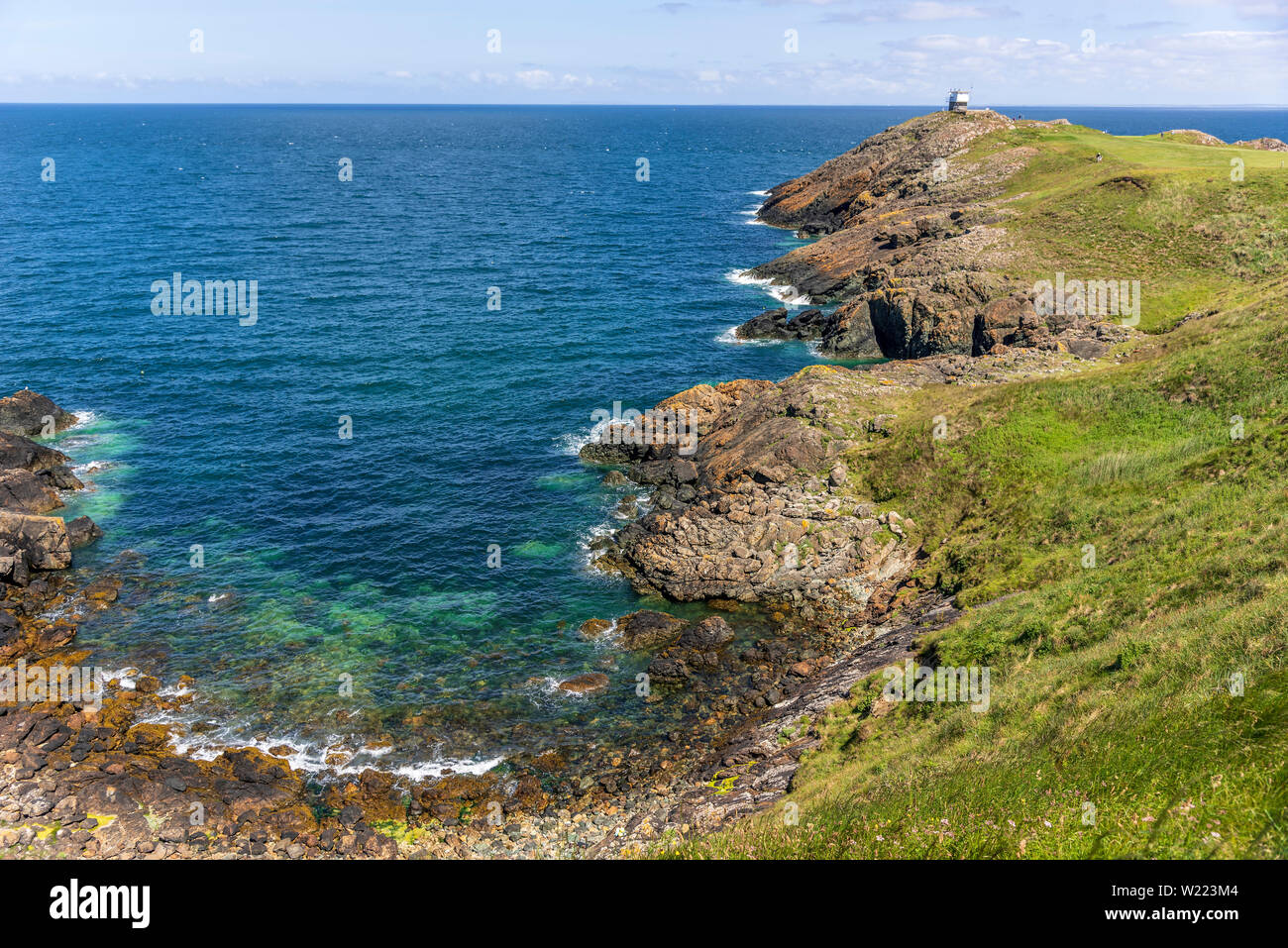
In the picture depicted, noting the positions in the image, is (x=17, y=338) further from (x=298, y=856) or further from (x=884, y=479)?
(x=884, y=479)

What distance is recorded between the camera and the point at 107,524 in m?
46.2

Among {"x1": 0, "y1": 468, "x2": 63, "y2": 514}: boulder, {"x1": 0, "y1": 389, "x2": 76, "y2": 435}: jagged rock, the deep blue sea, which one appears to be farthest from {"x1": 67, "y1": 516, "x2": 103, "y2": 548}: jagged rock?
{"x1": 0, "y1": 389, "x2": 76, "y2": 435}: jagged rock

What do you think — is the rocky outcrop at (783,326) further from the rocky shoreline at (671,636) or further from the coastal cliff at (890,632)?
the coastal cliff at (890,632)

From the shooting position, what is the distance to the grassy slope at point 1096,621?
Answer: 1675 cm

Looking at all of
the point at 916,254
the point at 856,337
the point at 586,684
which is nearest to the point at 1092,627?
the point at 586,684

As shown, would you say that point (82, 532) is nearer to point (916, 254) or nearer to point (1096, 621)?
point (1096, 621)

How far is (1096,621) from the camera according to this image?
26.5 meters

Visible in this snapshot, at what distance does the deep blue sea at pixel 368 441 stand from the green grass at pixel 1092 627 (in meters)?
13.1

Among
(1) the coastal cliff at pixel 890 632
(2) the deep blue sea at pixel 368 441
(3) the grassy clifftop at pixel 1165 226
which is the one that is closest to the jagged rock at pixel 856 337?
(2) the deep blue sea at pixel 368 441

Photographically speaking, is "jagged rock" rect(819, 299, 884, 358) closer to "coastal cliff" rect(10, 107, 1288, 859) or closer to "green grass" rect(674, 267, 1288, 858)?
"coastal cliff" rect(10, 107, 1288, 859)

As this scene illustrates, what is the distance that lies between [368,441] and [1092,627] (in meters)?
47.2

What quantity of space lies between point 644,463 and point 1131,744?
36.0m

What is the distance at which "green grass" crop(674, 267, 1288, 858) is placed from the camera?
1670 centimetres

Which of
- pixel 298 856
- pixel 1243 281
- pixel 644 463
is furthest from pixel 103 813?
pixel 1243 281
